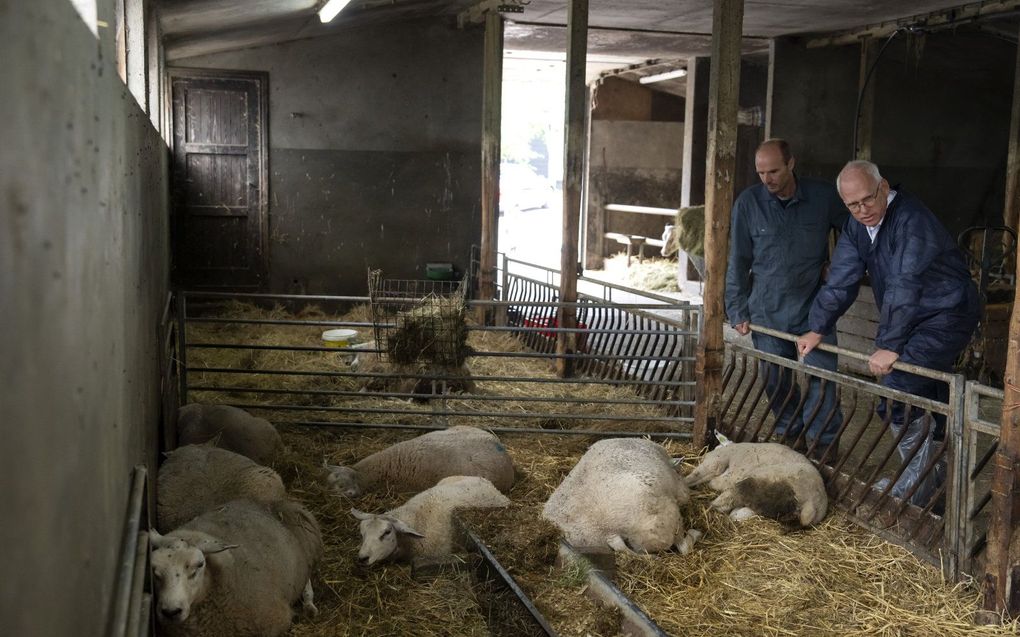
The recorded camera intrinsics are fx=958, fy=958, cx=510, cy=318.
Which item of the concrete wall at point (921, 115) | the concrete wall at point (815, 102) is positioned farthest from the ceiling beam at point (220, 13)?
the concrete wall at point (921, 115)

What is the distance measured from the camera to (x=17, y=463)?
125cm

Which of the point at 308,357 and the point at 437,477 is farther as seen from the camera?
the point at 308,357

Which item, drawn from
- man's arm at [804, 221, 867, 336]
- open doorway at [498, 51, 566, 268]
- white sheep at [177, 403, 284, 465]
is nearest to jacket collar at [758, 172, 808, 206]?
man's arm at [804, 221, 867, 336]

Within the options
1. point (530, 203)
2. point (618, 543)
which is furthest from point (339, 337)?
point (530, 203)

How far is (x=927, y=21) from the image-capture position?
11.6 meters

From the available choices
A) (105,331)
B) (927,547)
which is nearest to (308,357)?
(927,547)

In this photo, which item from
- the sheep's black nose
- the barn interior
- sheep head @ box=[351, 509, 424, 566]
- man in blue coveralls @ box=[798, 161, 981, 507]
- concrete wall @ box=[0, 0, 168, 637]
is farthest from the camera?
the barn interior

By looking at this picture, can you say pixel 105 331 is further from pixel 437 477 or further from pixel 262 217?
pixel 262 217

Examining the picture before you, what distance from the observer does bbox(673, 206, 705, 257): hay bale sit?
11188 millimetres

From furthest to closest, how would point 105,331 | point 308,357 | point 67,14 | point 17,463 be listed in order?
point 308,357 → point 105,331 → point 67,14 → point 17,463

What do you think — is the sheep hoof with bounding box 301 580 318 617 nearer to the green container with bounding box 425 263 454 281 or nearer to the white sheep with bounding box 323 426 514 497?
the white sheep with bounding box 323 426 514 497

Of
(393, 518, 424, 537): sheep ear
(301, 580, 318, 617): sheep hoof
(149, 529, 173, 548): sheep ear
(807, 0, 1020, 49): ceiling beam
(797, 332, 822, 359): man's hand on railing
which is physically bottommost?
Answer: (301, 580, 318, 617): sheep hoof

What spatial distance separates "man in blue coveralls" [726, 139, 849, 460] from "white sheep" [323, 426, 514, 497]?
73.2 inches

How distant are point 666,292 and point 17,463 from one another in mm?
14763
